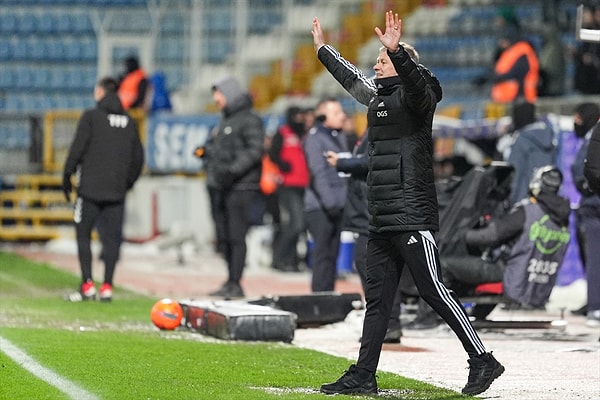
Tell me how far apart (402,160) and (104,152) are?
7001 mm

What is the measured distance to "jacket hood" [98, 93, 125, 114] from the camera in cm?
1562

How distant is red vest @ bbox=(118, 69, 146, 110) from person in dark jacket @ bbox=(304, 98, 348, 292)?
10.5 meters

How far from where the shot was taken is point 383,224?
29.5 ft

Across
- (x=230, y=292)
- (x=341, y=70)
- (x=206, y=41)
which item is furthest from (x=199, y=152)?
(x=206, y=41)

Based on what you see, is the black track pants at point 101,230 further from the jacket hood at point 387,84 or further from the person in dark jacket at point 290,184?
the jacket hood at point 387,84

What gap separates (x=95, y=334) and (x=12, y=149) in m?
13.8

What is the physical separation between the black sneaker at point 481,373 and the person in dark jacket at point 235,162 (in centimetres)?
751

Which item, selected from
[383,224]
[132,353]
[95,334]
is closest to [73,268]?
[95,334]

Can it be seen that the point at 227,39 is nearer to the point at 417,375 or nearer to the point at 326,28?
the point at 326,28

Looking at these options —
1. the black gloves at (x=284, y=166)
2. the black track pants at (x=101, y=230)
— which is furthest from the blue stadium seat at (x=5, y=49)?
the black track pants at (x=101, y=230)

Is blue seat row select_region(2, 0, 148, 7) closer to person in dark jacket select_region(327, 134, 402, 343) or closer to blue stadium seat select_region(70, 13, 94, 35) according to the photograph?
blue stadium seat select_region(70, 13, 94, 35)

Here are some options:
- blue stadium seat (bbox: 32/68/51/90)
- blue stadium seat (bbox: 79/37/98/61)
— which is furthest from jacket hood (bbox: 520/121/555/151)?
blue stadium seat (bbox: 32/68/51/90)

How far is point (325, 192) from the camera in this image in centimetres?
1434

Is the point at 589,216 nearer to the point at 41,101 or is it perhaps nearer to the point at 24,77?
the point at 41,101
